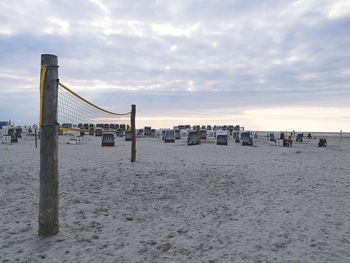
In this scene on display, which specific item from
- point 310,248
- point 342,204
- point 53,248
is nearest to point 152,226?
point 53,248

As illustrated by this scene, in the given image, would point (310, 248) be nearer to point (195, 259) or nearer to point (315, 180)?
point (195, 259)

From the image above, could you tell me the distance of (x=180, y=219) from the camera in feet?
17.5

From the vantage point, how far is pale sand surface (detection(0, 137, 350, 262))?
3.93 metres

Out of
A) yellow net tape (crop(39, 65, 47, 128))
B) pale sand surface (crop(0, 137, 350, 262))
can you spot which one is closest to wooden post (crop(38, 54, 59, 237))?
yellow net tape (crop(39, 65, 47, 128))

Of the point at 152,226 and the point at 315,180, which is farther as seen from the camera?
the point at 315,180

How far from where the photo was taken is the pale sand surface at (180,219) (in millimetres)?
3932

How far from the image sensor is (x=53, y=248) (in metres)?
4.05

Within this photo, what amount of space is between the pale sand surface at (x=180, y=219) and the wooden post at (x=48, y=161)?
0.25 meters

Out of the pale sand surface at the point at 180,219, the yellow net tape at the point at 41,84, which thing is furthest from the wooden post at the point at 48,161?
the pale sand surface at the point at 180,219

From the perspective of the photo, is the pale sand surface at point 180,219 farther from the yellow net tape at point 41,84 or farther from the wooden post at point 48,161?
the yellow net tape at point 41,84

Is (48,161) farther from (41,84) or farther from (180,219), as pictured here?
(180,219)

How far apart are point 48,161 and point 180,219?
230cm

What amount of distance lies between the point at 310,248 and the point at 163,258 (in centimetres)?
184

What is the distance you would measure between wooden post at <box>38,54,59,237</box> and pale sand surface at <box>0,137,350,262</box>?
0.25 metres
